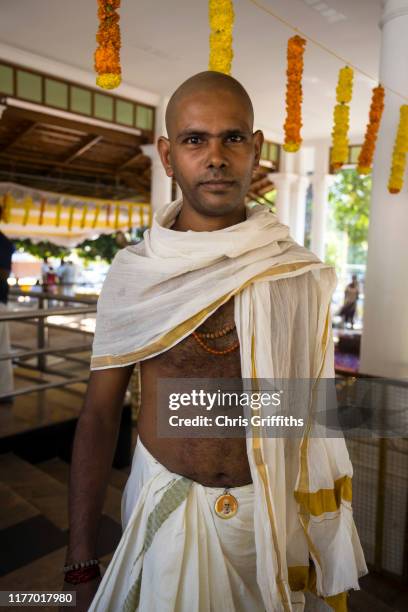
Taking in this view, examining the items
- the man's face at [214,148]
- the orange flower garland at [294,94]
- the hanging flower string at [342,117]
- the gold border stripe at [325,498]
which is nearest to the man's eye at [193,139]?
the man's face at [214,148]

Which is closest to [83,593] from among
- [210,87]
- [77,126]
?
[210,87]

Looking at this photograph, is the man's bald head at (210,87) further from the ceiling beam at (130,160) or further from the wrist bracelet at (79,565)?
the ceiling beam at (130,160)

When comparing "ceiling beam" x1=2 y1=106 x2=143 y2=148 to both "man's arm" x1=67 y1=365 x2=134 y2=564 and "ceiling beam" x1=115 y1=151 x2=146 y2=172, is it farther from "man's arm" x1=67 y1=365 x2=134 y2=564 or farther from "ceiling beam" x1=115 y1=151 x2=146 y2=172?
"man's arm" x1=67 y1=365 x2=134 y2=564

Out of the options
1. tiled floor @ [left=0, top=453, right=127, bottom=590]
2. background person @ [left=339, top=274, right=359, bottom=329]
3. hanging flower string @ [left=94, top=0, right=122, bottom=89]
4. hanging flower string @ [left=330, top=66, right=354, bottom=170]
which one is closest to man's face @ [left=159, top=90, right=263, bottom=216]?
hanging flower string @ [left=94, top=0, right=122, bottom=89]

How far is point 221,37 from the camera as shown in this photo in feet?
8.29

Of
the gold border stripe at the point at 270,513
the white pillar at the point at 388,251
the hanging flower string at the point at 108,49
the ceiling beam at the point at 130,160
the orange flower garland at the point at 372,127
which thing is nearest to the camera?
the gold border stripe at the point at 270,513

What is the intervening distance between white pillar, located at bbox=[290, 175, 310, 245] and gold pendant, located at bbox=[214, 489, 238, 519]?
1242cm

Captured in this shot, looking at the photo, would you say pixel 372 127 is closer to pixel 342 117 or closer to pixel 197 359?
pixel 342 117

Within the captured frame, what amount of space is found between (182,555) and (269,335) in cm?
60

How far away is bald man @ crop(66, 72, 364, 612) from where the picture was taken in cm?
127

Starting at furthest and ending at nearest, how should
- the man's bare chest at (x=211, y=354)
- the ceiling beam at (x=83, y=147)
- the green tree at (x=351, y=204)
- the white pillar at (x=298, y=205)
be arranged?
1. the green tree at (x=351, y=204)
2. the white pillar at (x=298, y=205)
3. the ceiling beam at (x=83, y=147)
4. the man's bare chest at (x=211, y=354)

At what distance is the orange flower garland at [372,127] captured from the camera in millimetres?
4535

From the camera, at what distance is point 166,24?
655 centimetres

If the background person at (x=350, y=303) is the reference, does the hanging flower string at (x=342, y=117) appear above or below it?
above
